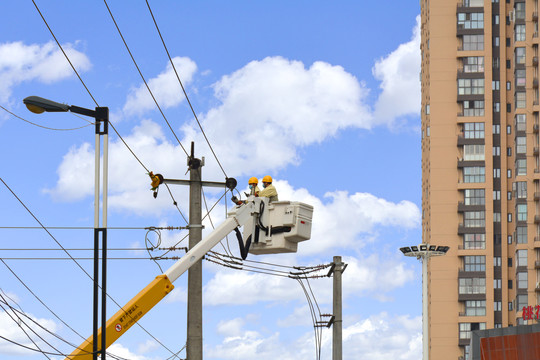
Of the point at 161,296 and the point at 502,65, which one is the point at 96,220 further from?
the point at 502,65

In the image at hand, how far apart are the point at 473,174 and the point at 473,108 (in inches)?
331

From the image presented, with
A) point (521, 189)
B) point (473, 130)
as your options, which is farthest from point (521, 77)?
point (521, 189)

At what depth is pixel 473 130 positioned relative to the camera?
130750 mm

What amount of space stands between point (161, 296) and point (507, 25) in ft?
362

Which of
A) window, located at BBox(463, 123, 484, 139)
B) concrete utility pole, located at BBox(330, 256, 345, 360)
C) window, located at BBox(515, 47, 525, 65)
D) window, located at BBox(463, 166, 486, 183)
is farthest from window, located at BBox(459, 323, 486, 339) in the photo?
concrete utility pole, located at BBox(330, 256, 345, 360)

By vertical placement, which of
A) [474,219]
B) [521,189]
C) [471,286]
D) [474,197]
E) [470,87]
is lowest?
[471,286]

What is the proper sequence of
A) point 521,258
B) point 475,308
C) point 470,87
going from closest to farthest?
point 521,258, point 475,308, point 470,87

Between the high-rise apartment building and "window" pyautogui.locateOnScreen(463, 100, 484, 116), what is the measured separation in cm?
18

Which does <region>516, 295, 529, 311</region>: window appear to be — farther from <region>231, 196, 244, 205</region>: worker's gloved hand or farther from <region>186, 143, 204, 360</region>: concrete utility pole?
<region>186, 143, 204, 360</region>: concrete utility pole

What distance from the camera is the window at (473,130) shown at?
13062 centimetres

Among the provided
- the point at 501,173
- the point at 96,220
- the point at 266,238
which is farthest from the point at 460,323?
the point at 96,220

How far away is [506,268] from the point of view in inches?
5089

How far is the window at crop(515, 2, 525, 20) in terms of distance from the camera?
424ft

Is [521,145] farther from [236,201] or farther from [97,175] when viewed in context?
[97,175]
